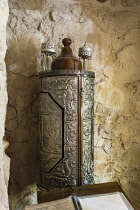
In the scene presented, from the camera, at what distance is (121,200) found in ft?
2.96

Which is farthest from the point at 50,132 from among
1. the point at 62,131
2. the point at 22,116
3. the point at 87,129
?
the point at 22,116

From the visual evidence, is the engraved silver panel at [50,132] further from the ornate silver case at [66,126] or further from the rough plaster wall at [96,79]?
the rough plaster wall at [96,79]

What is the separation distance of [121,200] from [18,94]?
0.89m

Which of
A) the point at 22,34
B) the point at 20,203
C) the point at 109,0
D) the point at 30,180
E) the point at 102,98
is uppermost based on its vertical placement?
the point at 109,0

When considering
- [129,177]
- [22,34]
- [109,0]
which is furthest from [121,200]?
[109,0]

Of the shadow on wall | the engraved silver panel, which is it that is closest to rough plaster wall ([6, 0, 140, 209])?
the shadow on wall

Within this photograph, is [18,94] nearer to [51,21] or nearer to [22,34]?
[22,34]

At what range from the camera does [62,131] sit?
1.04m

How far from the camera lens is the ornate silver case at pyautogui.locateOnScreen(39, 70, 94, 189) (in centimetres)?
103

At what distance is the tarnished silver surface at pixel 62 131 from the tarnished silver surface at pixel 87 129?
52 mm

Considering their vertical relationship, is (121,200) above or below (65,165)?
below

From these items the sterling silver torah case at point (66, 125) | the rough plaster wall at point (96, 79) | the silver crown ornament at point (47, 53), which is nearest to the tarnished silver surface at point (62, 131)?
the sterling silver torah case at point (66, 125)

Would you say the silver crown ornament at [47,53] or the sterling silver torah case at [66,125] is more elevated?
the silver crown ornament at [47,53]

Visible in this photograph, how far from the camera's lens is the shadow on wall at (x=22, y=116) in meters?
1.26
